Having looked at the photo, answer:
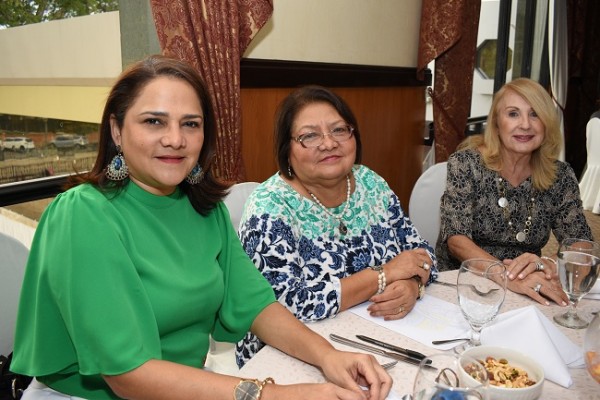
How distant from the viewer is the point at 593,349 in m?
0.84

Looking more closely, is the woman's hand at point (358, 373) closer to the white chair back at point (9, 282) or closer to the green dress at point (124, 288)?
the green dress at point (124, 288)

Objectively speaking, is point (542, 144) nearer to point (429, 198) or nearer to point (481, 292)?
point (429, 198)

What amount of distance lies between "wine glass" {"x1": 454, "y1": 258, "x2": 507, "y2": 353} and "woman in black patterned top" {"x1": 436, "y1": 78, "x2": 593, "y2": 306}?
1.06 m

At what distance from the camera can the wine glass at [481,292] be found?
108 centimetres

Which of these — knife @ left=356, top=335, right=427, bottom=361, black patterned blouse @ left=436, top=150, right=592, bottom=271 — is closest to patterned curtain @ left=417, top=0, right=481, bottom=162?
black patterned blouse @ left=436, top=150, right=592, bottom=271

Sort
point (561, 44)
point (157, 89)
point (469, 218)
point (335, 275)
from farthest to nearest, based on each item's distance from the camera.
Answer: point (561, 44)
point (469, 218)
point (335, 275)
point (157, 89)

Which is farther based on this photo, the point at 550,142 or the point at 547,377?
the point at 550,142

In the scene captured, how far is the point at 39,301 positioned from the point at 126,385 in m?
0.26

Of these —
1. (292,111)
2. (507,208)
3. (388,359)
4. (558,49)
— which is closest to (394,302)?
(388,359)

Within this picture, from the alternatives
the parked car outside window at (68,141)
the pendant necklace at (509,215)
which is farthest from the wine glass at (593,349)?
the parked car outside window at (68,141)

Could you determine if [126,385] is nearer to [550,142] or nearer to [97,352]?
[97,352]

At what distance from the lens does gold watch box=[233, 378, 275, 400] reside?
0.98 metres

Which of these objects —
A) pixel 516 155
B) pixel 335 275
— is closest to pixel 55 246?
pixel 335 275

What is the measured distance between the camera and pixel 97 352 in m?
1.03
